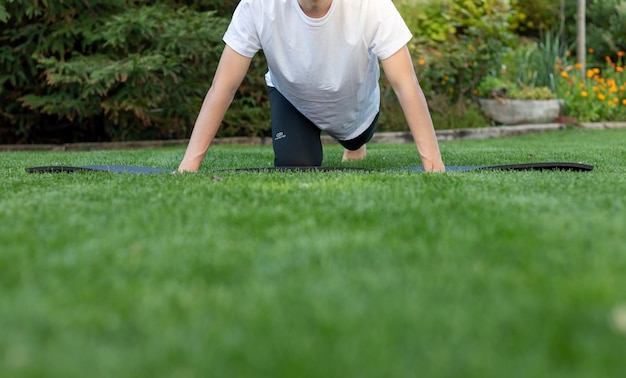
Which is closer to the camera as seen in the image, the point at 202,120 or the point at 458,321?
the point at 458,321

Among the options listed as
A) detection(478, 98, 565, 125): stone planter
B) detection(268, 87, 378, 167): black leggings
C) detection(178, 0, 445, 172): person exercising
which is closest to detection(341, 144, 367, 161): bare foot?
detection(268, 87, 378, 167): black leggings

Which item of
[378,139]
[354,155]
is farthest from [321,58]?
[378,139]

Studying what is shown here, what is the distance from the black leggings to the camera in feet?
14.7

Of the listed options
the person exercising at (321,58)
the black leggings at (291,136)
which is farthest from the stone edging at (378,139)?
the person exercising at (321,58)

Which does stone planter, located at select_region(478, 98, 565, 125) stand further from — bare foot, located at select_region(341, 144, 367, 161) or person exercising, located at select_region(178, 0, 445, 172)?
person exercising, located at select_region(178, 0, 445, 172)

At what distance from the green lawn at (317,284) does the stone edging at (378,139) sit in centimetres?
535

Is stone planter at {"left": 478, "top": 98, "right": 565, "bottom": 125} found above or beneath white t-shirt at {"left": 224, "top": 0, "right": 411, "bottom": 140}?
beneath

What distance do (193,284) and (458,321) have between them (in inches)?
22.4

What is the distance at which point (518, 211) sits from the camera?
2.30 meters

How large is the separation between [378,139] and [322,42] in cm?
463

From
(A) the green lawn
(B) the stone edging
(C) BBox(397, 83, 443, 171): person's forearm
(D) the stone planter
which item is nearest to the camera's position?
(A) the green lawn

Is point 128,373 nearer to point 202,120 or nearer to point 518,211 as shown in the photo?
point 518,211

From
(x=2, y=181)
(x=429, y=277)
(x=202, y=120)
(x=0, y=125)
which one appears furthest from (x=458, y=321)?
(x=0, y=125)

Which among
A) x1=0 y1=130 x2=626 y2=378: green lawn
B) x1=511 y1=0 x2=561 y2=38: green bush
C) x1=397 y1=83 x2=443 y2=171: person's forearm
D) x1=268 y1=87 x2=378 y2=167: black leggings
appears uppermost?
x1=0 y1=130 x2=626 y2=378: green lawn
